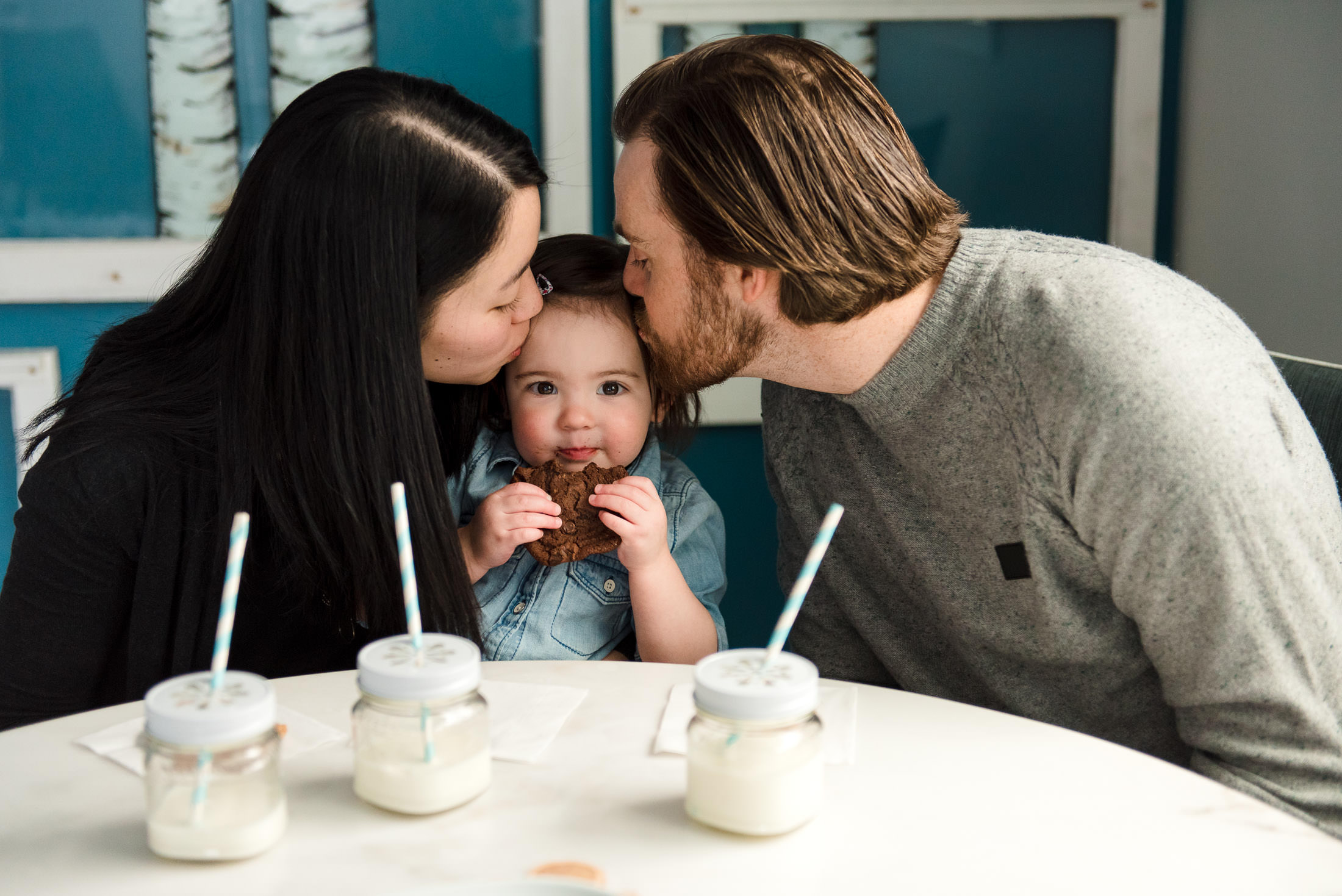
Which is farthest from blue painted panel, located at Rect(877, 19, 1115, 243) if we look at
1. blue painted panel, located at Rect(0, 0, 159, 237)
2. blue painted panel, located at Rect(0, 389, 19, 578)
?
blue painted panel, located at Rect(0, 389, 19, 578)

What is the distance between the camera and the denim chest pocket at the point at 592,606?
1.65 m

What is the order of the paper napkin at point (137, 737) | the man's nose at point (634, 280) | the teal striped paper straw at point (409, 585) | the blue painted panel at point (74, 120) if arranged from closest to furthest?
the teal striped paper straw at point (409, 585) < the paper napkin at point (137, 737) < the man's nose at point (634, 280) < the blue painted panel at point (74, 120)

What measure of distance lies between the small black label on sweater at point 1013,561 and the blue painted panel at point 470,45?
1515mm

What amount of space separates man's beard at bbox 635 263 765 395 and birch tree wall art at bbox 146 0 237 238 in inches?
49.2

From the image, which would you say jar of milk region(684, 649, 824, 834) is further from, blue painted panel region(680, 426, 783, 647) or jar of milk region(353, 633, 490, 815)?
blue painted panel region(680, 426, 783, 647)

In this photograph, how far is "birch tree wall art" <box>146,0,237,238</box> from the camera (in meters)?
2.26

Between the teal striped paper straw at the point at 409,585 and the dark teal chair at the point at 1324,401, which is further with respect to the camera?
the dark teal chair at the point at 1324,401

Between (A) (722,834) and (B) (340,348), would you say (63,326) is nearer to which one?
(B) (340,348)

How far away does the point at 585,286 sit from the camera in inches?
64.8

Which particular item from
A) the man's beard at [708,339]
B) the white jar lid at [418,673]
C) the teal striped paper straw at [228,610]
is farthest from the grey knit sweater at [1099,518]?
the teal striped paper straw at [228,610]

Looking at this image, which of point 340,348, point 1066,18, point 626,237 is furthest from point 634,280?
point 1066,18

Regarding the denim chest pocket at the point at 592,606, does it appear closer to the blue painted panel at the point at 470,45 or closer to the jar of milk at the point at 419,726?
the jar of milk at the point at 419,726

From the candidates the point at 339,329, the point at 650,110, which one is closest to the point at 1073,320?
the point at 650,110

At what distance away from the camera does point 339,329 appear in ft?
4.38
